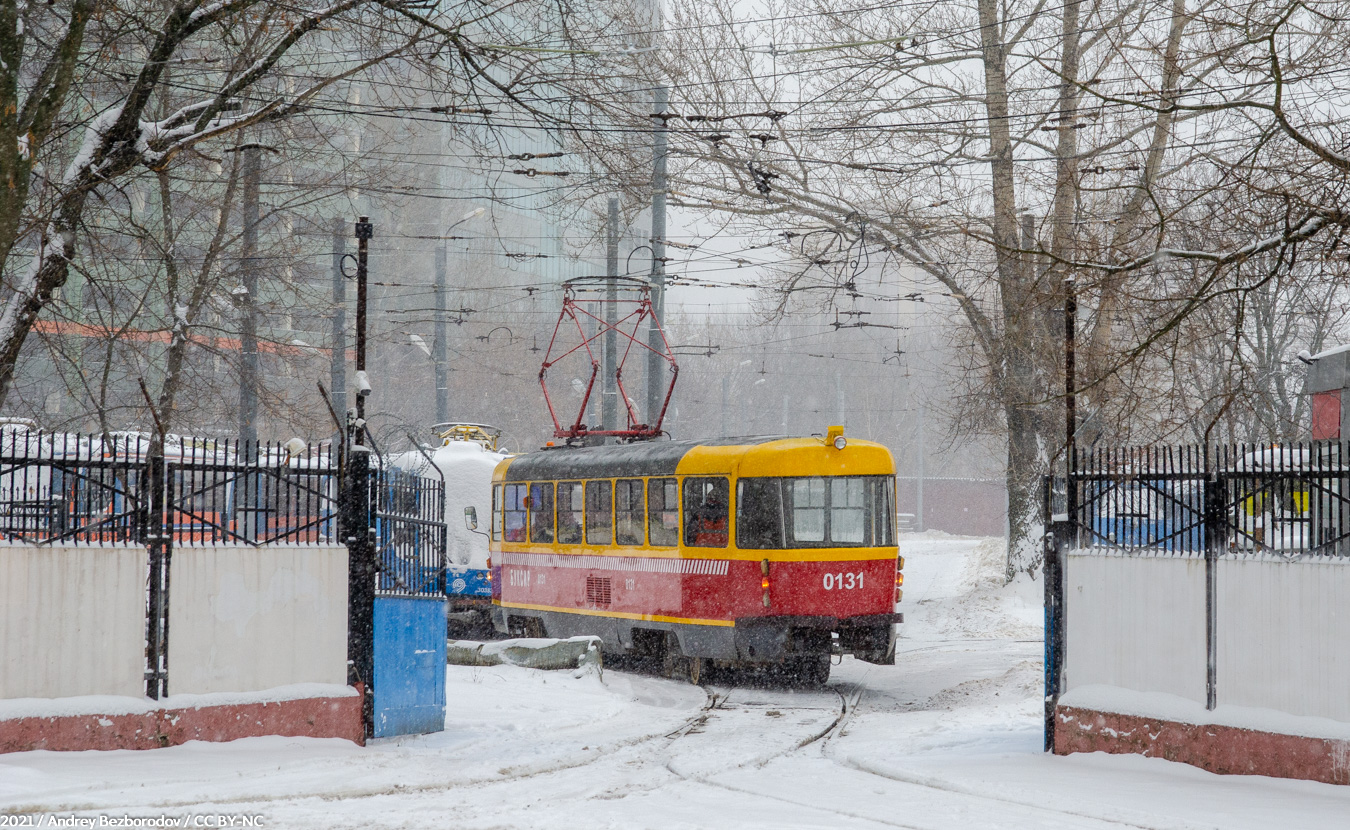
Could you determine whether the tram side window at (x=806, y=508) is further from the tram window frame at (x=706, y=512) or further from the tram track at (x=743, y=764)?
the tram track at (x=743, y=764)

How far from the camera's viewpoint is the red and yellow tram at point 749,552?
15680mm

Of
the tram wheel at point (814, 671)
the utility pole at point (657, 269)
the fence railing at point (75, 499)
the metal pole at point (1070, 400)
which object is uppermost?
the utility pole at point (657, 269)

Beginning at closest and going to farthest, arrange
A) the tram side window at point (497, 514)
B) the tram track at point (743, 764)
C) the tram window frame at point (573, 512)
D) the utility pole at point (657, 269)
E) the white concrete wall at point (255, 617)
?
the tram track at point (743, 764)
the white concrete wall at point (255, 617)
the tram window frame at point (573, 512)
the utility pole at point (657, 269)
the tram side window at point (497, 514)

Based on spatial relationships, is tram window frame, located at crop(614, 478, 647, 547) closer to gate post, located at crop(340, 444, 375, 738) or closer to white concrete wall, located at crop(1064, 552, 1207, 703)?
gate post, located at crop(340, 444, 375, 738)

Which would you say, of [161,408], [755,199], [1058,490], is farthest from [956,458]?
[1058,490]

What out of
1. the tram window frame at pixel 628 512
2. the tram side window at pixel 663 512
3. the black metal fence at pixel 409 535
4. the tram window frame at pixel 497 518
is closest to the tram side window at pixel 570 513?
the tram window frame at pixel 628 512

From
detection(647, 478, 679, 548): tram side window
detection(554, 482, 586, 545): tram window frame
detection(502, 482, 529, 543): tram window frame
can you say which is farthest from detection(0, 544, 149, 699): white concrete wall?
detection(502, 482, 529, 543): tram window frame

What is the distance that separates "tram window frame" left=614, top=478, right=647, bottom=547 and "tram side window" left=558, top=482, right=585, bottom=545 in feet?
3.37

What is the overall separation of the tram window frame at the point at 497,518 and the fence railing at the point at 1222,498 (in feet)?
39.8

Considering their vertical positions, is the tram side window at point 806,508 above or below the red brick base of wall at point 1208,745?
above

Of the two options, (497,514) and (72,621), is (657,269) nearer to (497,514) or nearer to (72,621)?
(497,514)

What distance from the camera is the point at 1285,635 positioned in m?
9.14

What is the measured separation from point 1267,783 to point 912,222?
15188 millimetres

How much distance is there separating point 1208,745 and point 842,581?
21.3ft
